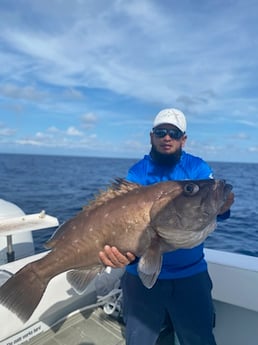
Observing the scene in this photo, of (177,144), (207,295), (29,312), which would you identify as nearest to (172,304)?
(207,295)

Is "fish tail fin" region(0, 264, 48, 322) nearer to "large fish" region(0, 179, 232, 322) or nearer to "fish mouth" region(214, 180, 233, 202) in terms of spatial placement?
"large fish" region(0, 179, 232, 322)

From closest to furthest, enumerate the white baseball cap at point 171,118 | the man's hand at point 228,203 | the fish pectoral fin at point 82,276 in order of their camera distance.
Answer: the man's hand at point 228,203
the fish pectoral fin at point 82,276
the white baseball cap at point 171,118

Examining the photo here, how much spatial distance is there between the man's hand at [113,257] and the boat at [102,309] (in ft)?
4.77

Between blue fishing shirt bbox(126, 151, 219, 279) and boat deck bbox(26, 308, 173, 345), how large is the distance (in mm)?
1530

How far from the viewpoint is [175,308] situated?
3.11 metres

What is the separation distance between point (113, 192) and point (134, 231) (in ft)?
1.33

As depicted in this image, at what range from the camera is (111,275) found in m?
4.46

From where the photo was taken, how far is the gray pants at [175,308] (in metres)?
3.08

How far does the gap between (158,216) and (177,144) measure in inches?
41.4

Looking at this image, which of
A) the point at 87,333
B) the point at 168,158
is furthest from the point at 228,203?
the point at 87,333

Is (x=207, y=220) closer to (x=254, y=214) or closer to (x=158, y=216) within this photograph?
(x=158, y=216)

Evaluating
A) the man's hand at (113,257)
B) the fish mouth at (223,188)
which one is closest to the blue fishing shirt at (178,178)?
the man's hand at (113,257)

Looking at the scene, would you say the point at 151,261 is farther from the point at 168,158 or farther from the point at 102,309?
the point at 102,309

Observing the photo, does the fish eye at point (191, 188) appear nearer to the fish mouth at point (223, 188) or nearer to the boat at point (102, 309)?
the fish mouth at point (223, 188)
